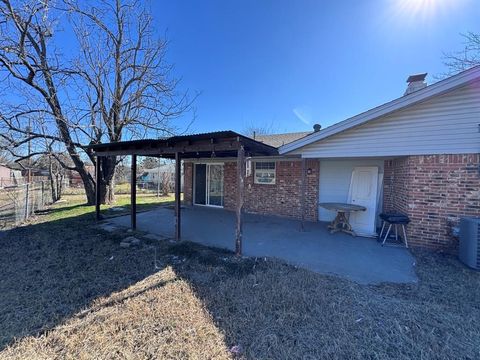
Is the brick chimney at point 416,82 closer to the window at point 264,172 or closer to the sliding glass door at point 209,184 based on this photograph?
the window at point 264,172

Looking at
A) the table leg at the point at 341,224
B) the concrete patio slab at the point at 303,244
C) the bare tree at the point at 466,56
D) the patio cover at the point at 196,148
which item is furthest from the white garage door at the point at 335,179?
the bare tree at the point at 466,56

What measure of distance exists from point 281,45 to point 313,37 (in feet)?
4.45

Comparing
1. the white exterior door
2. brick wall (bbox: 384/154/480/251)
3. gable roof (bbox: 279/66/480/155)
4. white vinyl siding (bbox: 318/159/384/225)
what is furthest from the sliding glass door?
brick wall (bbox: 384/154/480/251)

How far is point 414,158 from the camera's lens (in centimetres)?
532

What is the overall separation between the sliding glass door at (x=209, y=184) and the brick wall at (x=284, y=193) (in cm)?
79

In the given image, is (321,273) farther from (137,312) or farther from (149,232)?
(149,232)

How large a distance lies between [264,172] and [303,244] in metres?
4.29

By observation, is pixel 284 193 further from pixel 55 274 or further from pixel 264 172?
pixel 55 274

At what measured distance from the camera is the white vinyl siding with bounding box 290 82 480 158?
15.5 feet

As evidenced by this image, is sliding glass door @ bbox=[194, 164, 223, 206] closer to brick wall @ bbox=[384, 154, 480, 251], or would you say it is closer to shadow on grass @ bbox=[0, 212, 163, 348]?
shadow on grass @ bbox=[0, 212, 163, 348]

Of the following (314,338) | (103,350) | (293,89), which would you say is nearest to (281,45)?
(293,89)

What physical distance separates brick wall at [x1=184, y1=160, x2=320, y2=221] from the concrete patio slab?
53 cm

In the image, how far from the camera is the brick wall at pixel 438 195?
4.81m

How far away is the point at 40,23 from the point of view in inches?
357
